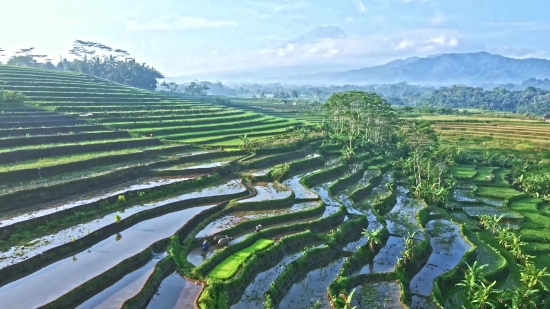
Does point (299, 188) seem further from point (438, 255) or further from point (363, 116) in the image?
point (363, 116)

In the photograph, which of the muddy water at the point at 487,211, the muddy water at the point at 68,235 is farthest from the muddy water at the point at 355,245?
the muddy water at the point at 487,211

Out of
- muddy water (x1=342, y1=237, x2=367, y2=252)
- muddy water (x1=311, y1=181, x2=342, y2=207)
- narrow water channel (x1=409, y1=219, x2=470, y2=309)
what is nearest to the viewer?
narrow water channel (x1=409, y1=219, x2=470, y2=309)

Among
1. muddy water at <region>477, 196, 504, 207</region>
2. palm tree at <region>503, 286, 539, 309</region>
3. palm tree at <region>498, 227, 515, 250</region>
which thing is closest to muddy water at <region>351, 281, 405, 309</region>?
palm tree at <region>503, 286, 539, 309</region>

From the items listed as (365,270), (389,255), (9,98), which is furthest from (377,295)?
(9,98)

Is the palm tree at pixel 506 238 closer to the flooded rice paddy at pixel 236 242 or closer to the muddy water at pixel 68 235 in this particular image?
the flooded rice paddy at pixel 236 242

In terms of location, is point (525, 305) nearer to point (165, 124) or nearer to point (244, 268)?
point (244, 268)

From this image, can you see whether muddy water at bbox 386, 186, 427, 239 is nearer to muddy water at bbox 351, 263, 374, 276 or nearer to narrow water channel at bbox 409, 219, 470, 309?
narrow water channel at bbox 409, 219, 470, 309
